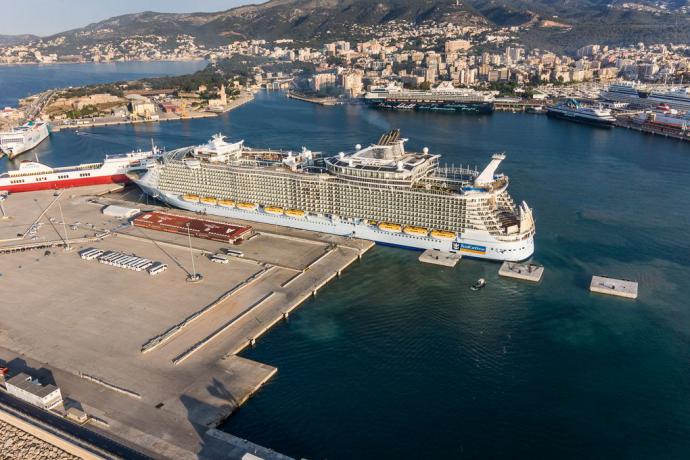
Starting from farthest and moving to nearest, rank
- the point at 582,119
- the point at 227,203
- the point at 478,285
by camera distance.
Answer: the point at 582,119 < the point at 227,203 < the point at 478,285

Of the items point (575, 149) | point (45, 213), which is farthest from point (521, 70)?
point (45, 213)

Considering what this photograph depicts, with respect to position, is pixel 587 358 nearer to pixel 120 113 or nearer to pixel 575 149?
pixel 575 149

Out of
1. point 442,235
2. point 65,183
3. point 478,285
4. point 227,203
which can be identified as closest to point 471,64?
point 65,183

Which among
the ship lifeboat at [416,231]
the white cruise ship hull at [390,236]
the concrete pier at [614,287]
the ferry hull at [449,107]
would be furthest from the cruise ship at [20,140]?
the concrete pier at [614,287]

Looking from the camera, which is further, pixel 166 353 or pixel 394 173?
pixel 394 173

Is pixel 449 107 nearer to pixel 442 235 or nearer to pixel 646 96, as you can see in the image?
pixel 646 96
